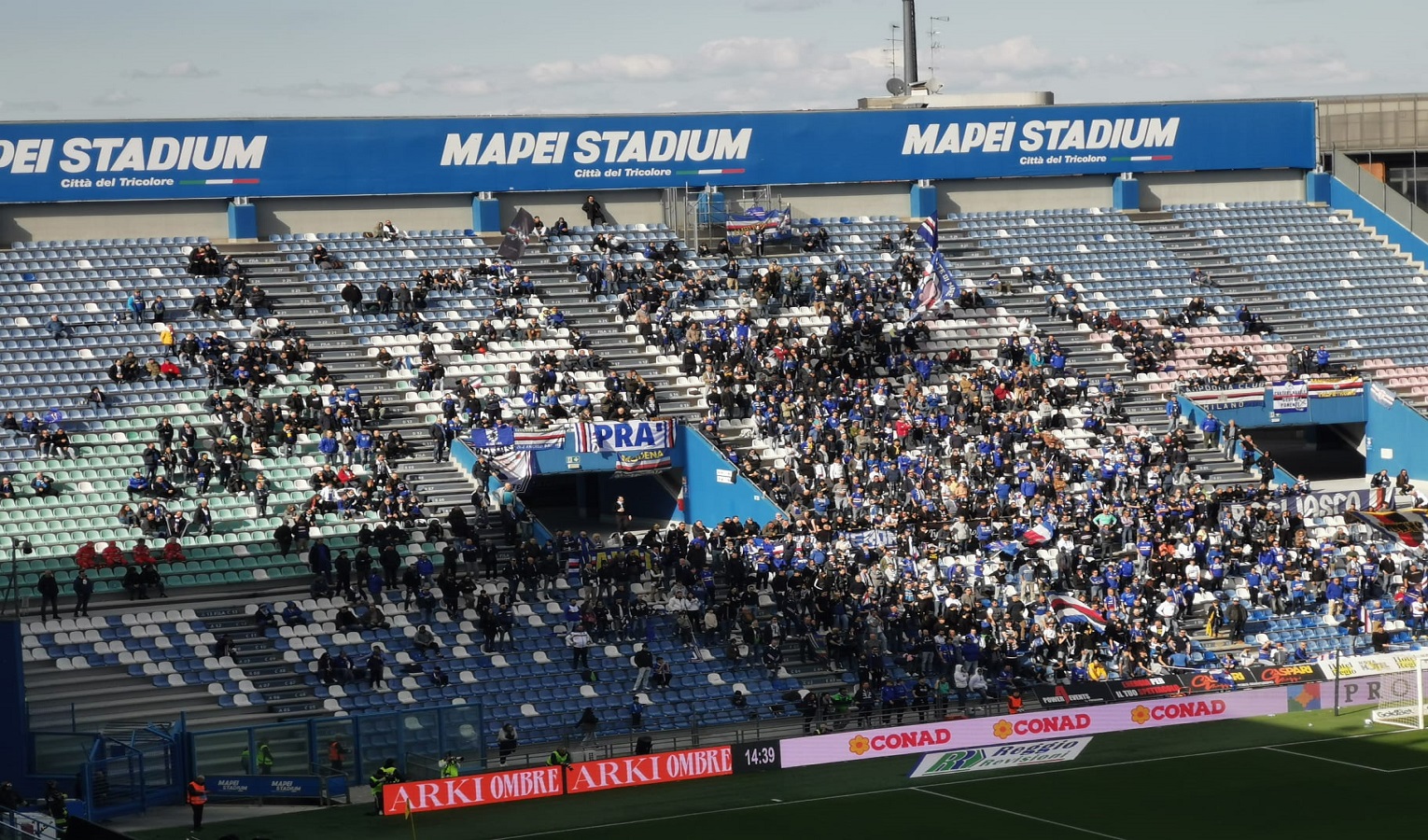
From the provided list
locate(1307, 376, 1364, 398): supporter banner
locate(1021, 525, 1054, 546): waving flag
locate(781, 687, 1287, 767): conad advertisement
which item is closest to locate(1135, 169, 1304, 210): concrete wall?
locate(1307, 376, 1364, 398): supporter banner

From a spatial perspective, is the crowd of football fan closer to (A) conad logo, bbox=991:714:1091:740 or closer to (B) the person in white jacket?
(A) conad logo, bbox=991:714:1091:740

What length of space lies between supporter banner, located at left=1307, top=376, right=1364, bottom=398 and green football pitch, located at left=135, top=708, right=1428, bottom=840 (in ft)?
56.5

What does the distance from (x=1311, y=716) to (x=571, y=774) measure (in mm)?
16889

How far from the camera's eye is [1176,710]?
42.8 metres

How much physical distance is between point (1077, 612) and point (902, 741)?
286 inches

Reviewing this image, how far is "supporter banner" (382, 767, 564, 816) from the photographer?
116 feet

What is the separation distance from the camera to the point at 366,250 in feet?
184

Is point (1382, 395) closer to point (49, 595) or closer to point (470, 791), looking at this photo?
point (470, 791)

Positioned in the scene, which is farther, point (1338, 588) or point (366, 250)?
point (366, 250)

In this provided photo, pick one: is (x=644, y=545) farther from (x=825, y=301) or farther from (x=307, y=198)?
(x=307, y=198)

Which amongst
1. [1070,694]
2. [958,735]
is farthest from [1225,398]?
[958,735]

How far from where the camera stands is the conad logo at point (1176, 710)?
4253cm

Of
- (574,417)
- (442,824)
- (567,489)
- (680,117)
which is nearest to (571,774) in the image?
(442,824)

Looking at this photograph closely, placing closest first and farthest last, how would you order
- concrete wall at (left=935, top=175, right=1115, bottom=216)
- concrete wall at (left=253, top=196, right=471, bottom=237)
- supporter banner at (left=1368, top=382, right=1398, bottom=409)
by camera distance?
concrete wall at (left=253, top=196, right=471, bottom=237) → supporter banner at (left=1368, top=382, right=1398, bottom=409) → concrete wall at (left=935, top=175, right=1115, bottom=216)
